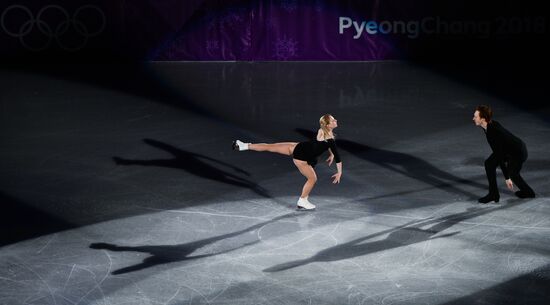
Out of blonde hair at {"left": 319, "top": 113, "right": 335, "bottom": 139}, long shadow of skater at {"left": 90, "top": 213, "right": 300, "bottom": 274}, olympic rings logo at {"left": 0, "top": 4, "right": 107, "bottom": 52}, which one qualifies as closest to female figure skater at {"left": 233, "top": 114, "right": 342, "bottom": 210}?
blonde hair at {"left": 319, "top": 113, "right": 335, "bottom": 139}

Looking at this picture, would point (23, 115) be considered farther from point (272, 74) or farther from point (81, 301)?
point (81, 301)

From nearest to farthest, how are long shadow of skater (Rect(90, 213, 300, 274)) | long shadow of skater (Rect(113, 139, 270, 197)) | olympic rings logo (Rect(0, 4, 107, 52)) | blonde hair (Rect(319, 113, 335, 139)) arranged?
long shadow of skater (Rect(90, 213, 300, 274)) → blonde hair (Rect(319, 113, 335, 139)) → long shadow of skater (Rect(113, 139, 270, 197)) → olympic rings logo (Rect(0, 4, 107, 52))

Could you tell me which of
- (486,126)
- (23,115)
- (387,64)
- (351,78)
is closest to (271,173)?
(486,126)

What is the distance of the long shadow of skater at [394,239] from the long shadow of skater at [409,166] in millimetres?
934

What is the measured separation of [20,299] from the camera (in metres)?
7.14

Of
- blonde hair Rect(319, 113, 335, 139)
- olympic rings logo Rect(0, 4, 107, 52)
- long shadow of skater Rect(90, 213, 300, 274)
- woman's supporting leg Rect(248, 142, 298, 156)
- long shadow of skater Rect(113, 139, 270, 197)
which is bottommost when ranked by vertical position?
long shadow of skater Rect(90, 213, 300, 274)

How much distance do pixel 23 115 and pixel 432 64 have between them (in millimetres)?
10529

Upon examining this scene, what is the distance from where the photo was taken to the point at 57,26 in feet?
68.5

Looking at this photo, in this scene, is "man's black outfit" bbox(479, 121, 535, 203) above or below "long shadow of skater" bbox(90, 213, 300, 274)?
above

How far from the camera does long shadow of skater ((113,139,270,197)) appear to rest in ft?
34.7

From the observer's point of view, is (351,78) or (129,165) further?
(351,78)

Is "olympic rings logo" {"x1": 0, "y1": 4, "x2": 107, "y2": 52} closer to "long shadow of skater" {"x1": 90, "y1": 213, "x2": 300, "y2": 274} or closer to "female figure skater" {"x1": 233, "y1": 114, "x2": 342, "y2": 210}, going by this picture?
"female figure skater" {"x1": 233, "y1": 114, "x2": 342, "y2": 210}

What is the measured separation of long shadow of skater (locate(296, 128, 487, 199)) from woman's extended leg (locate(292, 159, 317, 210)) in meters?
1.09

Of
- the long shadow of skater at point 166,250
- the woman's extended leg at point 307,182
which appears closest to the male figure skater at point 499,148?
the woman's extended leg at point 307,182
